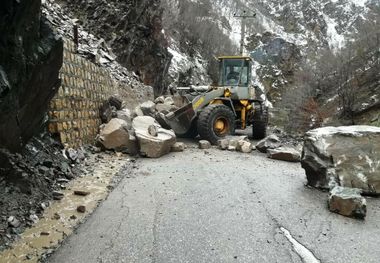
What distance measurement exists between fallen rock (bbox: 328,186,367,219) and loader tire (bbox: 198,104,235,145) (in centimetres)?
522

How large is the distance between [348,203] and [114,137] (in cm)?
477

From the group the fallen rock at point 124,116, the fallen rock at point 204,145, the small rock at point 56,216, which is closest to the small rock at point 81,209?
the small rock at point 56,216

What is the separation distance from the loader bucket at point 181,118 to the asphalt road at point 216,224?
12.8ft

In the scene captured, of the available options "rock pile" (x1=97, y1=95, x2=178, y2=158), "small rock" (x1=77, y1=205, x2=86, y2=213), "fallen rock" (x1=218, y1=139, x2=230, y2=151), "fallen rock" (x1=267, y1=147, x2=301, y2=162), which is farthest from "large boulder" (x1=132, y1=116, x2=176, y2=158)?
"small rock" (x1=77, y1=205, x2=86, y2=213)

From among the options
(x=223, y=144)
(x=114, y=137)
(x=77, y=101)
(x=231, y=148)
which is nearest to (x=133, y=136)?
(x=114, y=137)

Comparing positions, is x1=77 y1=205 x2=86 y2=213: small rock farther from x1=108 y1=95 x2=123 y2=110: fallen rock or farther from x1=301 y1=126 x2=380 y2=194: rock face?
x1=108 y1=95 x2=123 y2=110: fallen rock

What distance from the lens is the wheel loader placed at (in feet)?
32.9

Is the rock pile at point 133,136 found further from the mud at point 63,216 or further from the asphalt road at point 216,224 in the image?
the asphalt road at point 216,224

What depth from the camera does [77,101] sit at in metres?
7.07

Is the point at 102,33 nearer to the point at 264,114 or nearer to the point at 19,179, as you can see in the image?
the point at 264,114

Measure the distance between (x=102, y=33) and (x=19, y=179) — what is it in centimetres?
1228

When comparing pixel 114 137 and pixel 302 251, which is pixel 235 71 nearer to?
pixel 114 137

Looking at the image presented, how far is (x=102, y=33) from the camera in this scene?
1551 cm

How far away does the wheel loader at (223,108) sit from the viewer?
10023mm
